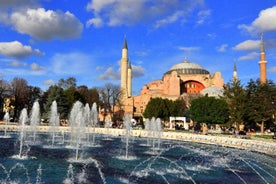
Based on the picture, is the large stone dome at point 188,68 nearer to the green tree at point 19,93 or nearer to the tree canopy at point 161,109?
the tree canopy at point 161,109

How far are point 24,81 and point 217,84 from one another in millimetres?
43625

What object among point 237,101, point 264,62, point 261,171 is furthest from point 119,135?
point 264,62

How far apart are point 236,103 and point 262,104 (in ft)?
9.43

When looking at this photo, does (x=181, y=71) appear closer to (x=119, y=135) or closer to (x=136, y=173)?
(x=119, y=135)

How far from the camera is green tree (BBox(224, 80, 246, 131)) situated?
108 feet

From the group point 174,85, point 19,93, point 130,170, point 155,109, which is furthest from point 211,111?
point 174,85

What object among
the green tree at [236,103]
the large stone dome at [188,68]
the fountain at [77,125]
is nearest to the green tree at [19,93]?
the fountain at [77,125]

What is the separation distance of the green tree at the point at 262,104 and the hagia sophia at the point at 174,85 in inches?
981

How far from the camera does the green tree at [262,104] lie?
3266 cm

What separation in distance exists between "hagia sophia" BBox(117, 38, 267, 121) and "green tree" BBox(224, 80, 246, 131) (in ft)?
83.5

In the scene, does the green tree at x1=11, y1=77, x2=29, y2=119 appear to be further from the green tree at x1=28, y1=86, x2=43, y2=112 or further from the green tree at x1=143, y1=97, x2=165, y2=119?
the green tree at x1=143, y1=97, x2=165, y2=119

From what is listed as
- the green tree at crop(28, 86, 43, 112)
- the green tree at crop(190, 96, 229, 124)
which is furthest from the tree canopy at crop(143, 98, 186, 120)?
the green tree at crop(28, 86, 43, 112)

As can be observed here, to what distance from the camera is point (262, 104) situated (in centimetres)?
3322

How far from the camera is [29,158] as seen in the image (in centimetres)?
1385
